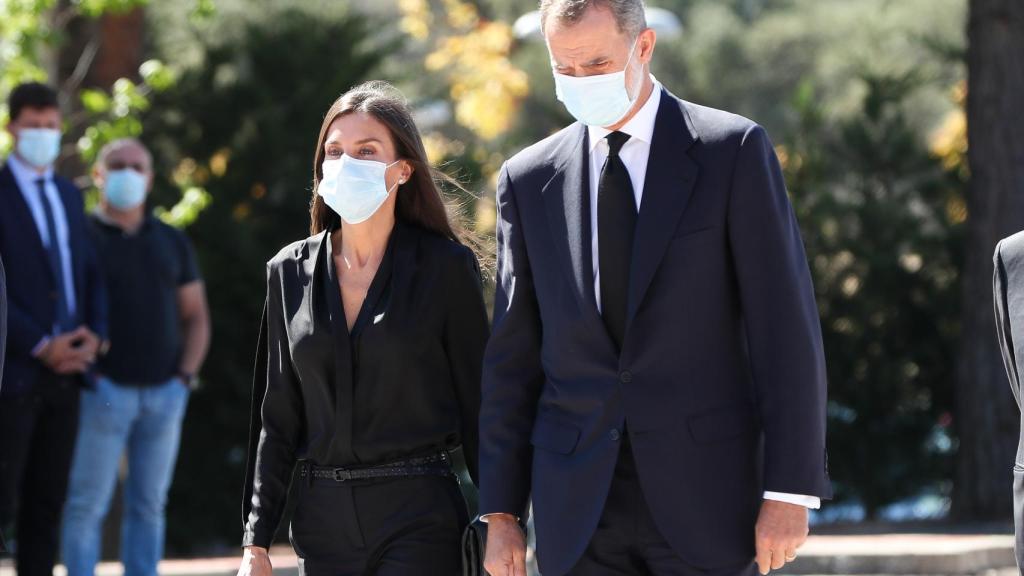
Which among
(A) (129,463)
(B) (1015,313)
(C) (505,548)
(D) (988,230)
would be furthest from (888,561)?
(C) (505,548)

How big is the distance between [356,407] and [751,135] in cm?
129

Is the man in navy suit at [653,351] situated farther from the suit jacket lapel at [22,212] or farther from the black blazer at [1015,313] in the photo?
the suit jacket lapel at [22,212]

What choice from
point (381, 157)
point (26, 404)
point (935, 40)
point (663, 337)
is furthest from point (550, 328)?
point (935, 40)

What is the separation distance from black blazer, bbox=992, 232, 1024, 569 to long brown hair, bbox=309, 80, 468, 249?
1.51 meters

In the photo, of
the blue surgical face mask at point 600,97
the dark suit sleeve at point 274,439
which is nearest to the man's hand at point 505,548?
the dark suit sleeve at point 274,439

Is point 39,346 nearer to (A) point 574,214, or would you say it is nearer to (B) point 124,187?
(B) point 124,187

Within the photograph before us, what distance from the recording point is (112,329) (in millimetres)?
7539

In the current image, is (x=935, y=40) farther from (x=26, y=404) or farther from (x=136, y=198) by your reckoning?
(x=26, y=404)

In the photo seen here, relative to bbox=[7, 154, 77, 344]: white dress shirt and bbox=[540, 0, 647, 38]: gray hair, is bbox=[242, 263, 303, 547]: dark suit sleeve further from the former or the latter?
bbox=[7, 154, 77, 344]: white dress shirt

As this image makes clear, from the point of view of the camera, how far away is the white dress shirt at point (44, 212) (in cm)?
693

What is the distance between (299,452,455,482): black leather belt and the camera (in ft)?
13.5

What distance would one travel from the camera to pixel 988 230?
10445mm

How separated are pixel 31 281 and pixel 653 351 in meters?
4.14

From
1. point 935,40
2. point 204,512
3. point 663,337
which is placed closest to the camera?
point 663,337
